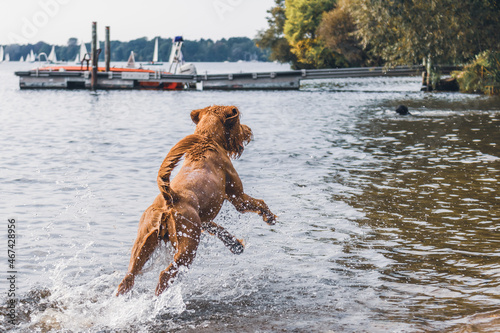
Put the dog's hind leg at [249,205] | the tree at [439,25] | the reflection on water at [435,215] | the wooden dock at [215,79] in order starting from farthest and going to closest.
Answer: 1. the wooden dock at [215,79]
2. the tree at [439,25]
3. the reflection on water at [435,215]
4. the dog's hind leg at [249,205]

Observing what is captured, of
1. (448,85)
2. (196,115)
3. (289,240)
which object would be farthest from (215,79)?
(196,115)

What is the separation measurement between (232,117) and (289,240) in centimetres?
276

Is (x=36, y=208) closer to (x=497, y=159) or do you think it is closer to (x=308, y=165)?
(x=308, y=165)

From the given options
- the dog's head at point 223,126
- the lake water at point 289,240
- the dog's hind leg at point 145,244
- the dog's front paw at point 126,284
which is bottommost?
the lake water at point 289,240

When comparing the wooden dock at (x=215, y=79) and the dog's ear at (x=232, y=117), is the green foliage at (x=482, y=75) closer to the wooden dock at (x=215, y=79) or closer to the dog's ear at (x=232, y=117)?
the wooden dock at (x=215, y=79)

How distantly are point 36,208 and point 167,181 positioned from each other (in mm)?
6134

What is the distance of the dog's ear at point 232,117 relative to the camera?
6434 mm

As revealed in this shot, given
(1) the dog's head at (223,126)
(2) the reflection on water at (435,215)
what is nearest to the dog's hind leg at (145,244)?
(1) the dog's head at (223,126)

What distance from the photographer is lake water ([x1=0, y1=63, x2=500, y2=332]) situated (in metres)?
5.72

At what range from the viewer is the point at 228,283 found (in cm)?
679

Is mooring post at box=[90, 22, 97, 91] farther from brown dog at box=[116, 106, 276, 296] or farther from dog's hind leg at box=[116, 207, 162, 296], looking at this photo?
dog's hind leg at box=[116, 207, 162, 296]

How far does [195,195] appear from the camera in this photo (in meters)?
5.45

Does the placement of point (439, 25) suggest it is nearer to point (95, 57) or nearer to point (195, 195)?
point (95, 57)

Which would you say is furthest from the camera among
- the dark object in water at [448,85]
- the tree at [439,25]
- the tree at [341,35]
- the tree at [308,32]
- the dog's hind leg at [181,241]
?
the tree at [308,32]
